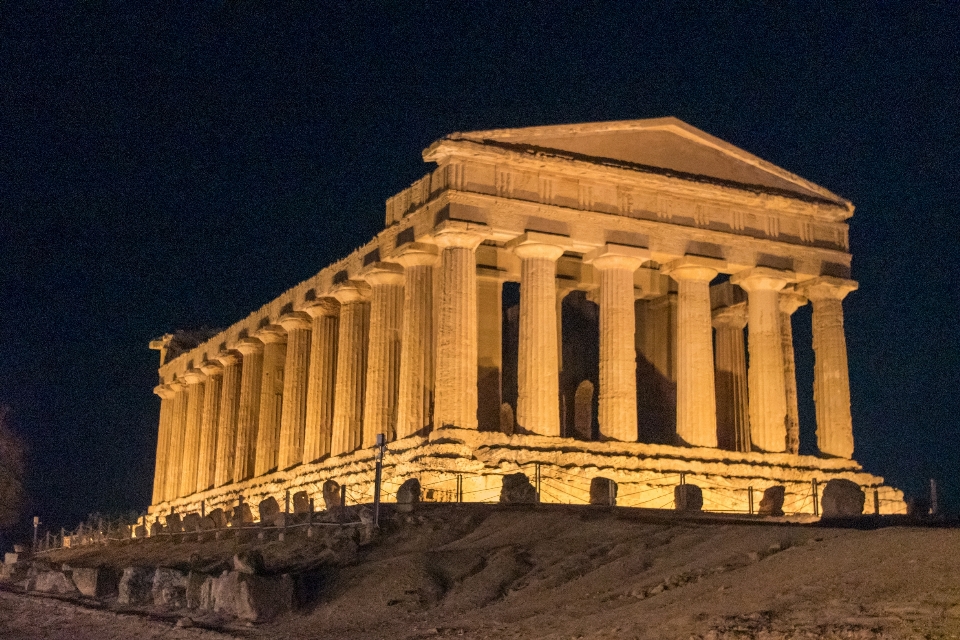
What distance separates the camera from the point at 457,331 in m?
37.6

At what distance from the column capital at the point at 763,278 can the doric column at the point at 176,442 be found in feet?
108

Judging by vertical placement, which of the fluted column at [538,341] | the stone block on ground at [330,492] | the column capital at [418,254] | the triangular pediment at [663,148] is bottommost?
the stone block on ground at [330,492]

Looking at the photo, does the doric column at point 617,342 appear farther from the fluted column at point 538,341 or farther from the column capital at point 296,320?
the column capital at point 296,320

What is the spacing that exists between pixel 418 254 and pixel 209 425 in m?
24.1

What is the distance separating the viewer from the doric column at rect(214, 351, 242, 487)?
2222 inches

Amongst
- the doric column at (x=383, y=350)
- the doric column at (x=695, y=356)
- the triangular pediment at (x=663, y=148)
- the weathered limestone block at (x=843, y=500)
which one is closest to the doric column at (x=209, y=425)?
the doric column at (x=383, y=350)

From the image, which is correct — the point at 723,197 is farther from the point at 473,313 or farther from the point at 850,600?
the point at 850,600

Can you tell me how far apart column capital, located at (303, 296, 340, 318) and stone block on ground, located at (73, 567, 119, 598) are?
62.0ft

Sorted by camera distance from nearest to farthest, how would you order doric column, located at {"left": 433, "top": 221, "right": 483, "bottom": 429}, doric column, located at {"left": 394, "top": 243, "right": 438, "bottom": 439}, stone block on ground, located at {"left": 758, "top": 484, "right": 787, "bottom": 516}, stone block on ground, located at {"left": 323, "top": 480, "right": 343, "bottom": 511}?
stone block on ground, located at {"left": 758, "top": 484, "right": 787, "bottom": 516}, stone block on ground, located at {"left": 323, "top": 480, "right": 343, "bottom": 511}, doric column, located at {"left": 433, "top": 221, "right": 483, "bottom": 429}, doric column, located at {"left": 394, "top": 243, "right": 438, "bottom": 439}

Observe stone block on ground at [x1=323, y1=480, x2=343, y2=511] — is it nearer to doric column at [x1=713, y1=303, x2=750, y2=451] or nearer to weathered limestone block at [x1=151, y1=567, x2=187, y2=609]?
weathered limestone block at [x1=151, y1=567, x2=187, y2=609]

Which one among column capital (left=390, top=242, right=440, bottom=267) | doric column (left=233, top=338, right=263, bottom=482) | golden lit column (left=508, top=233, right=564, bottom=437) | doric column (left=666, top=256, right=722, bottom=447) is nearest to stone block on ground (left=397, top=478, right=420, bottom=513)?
golden lit column (left=508, top=233, right=564, bottom=437)

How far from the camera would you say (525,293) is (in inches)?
1538

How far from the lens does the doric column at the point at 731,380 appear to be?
48.2 metres

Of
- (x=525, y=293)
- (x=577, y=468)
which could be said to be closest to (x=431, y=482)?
(x=577, y=468)
